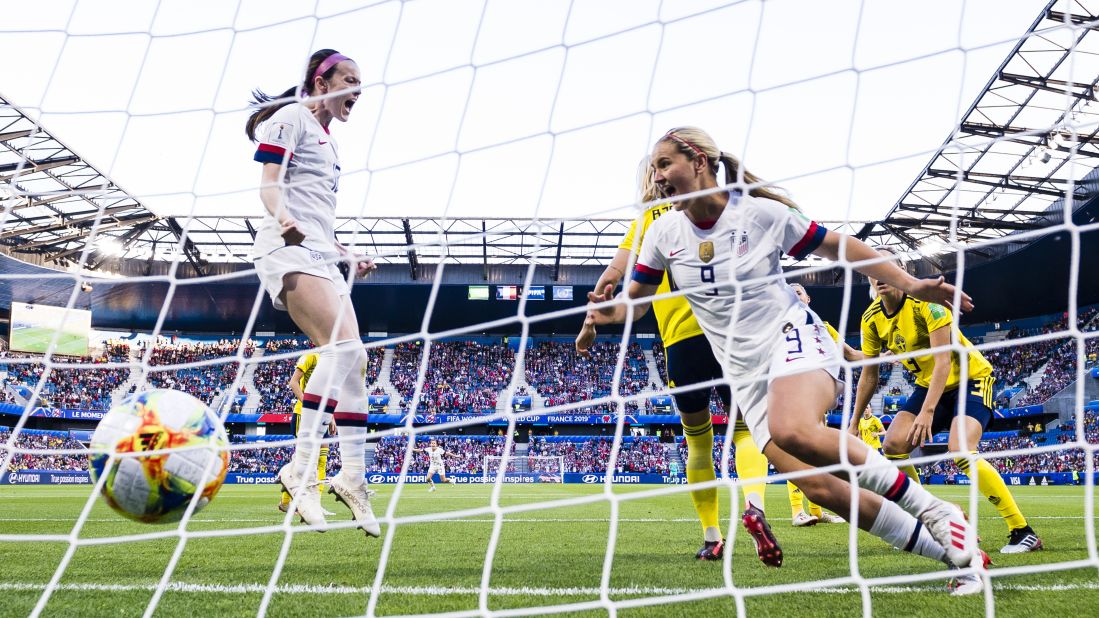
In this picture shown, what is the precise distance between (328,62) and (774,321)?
221cm

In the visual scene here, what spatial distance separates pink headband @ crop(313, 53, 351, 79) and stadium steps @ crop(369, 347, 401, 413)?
2642 centimetres

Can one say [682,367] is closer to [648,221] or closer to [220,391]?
[648,221]

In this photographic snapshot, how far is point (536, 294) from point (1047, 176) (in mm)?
15913

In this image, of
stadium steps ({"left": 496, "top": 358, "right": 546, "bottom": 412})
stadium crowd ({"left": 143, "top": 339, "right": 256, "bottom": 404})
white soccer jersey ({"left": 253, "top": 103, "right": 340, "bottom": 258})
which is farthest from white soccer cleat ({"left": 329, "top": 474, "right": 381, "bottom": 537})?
stadium steps ({"left": 496, "top": 358, "right": 546, "bottom": 412})

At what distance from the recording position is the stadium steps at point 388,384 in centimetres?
2973

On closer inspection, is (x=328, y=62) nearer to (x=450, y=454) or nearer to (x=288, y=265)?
(x=288, y=265)

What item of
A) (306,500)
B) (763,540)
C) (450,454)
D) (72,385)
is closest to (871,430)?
(763,540)

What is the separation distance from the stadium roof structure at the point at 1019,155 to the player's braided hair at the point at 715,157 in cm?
1090

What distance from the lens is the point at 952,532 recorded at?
Answer: 250cm

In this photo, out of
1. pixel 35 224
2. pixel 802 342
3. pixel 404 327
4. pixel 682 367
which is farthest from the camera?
pixel 404 327

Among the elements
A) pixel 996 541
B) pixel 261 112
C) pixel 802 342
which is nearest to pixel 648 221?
pixel 802 342

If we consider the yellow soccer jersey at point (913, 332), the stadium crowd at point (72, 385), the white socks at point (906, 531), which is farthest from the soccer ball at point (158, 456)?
the stadium crowd at point (72, 385)

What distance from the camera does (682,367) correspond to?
13.5 feet

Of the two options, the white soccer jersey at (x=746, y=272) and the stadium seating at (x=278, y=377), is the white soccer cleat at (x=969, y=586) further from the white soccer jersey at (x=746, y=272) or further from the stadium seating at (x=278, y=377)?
the stadium seating at (x=278, y=377)
